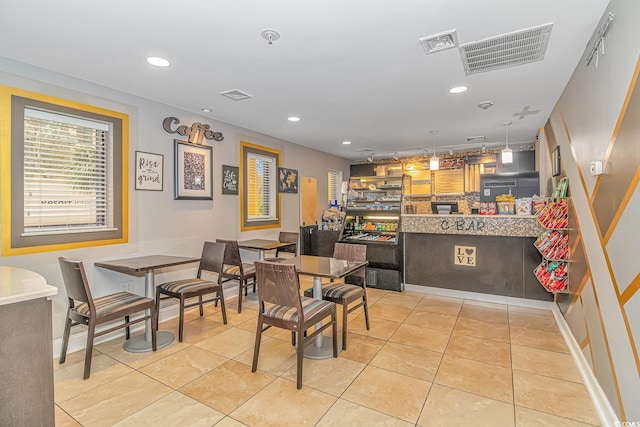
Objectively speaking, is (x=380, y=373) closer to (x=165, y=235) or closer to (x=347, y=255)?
(x=347, y=255)

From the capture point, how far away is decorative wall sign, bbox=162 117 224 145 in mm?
3965

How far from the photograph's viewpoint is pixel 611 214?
1972mm

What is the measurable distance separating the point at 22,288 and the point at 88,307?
125 centimetres

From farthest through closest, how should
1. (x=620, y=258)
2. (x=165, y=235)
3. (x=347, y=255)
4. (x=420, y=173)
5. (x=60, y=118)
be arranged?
(x=420, y=173) → (x=165, y=235) → (x=347, y=255) → (x=60, y=118) → (x=620, y=258)

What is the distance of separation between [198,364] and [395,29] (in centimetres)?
309

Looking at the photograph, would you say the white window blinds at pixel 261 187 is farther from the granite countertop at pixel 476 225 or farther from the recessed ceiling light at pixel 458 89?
the recessed ceiling light at pixel 458 89

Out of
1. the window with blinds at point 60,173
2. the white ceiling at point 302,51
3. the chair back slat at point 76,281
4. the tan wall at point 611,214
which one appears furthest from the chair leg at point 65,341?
the tan wall at point 611,214

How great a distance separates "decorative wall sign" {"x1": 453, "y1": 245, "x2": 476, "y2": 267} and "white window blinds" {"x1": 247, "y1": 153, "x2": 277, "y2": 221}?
10.0 ft

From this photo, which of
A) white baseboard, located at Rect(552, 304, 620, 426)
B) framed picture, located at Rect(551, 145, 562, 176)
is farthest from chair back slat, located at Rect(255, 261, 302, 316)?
framed picture, located at Rect(551, 145, 562, 176)

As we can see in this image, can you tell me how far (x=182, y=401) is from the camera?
2277 mm

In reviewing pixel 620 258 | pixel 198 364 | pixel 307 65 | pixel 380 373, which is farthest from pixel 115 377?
pixel 620 258

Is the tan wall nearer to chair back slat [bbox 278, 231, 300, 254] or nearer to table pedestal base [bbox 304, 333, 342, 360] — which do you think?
table pedestal base [bbox 304, 333, 342, 360]

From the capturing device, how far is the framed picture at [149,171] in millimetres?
3650

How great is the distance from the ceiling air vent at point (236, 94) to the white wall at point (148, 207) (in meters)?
0.90
